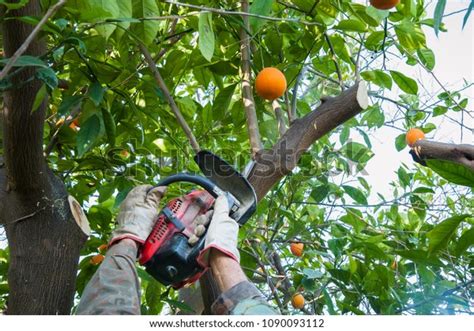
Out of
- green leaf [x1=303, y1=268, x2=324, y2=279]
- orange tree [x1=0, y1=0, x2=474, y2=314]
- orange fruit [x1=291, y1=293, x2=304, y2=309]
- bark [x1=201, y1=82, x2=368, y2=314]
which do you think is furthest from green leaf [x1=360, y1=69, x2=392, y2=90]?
orange fruit [x1=291, y1=293, x2=304, y2=309]

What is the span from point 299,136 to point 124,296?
2.11ft

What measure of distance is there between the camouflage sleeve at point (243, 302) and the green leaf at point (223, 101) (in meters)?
0.84

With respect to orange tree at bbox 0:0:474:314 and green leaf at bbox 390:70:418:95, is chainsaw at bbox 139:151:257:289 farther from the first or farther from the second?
green leaf at bbox 390:70:418:95

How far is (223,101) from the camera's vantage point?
1.92 meters

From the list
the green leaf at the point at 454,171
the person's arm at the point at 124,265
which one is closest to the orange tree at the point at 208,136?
the green leaf at the point at 454,171

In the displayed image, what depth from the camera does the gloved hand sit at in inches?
52.0

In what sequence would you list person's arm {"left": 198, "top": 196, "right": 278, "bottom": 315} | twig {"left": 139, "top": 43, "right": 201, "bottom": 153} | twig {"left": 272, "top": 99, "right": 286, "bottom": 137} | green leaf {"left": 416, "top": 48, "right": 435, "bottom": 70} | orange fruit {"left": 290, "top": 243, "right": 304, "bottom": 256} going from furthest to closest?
orange fruit {"left": 290, "top": 243, "right": 304, "bottom": 256}
green leaf {"left": 416, "top": 48, "right": 435, "bottom": 70}
twig {"left": 272, "top": 99, "right": 286, "bottom": 137}
twig {"left": 139, "top": 43, "right": 201, "bottom": 153}
person's arm {"left": 198, "top": 196, "right": 278, "bottom": 315}

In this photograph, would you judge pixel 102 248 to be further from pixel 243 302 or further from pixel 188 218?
pixel 243 302

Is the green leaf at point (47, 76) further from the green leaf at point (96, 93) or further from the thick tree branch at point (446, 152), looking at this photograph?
the thick tree branch at point (446, 152)

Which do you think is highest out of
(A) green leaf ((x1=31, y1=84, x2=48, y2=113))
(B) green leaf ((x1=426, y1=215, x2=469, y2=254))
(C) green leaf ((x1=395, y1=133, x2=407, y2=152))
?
(C) green leaf ((x1=395, y1=133, x2=407, y2=152))

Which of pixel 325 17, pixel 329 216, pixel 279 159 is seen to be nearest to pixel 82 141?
pixel 279 159

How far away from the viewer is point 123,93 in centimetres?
167

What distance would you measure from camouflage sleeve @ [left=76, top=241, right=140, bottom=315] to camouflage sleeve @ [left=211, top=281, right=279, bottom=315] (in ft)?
0.50

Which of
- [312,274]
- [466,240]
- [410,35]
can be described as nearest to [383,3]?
[410,35]
